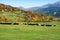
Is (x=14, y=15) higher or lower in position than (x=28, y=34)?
higher

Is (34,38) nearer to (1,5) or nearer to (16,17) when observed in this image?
(16,17)

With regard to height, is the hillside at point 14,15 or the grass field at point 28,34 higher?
the hillside at point 14,15

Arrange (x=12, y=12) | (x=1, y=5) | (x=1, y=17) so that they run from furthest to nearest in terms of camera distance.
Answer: (x=1, y=5)
(x=12, y=12)
(x=1, y=17)

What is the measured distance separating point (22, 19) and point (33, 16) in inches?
118

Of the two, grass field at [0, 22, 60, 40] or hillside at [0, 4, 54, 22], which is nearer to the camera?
grass field at [0, 22, 60, 40]

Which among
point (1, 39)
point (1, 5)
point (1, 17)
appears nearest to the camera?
point (1, 39)

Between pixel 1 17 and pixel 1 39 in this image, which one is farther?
pixel 1 17

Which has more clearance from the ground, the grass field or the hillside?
the hillside

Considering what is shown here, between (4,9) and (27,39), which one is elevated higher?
(4,9)

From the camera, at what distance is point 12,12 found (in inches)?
1083

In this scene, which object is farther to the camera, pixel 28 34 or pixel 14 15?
pixel 14 15

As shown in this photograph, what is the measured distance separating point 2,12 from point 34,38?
50.3 ft

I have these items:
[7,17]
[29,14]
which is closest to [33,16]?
[29,14]

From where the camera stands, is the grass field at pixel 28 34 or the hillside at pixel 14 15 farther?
the hillside at pixel 14 15
